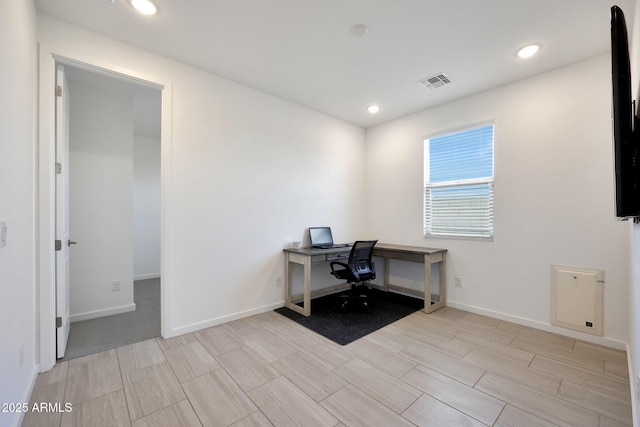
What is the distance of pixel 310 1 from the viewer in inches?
78.1

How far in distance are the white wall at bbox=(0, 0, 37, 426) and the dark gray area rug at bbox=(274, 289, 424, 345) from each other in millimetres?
2173

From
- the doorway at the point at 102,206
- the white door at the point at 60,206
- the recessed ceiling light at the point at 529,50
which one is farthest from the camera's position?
the doorway at the point at 102,206

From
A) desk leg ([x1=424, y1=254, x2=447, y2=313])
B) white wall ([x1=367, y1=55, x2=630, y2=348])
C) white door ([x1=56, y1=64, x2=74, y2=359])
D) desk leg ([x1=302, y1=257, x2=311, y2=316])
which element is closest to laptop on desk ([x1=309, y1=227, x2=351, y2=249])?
desk leg ([x1=302, y1=257, x2=311, y2=316])

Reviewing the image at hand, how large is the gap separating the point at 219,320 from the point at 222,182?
5.06 ft

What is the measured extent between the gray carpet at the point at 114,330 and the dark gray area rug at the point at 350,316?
1.45 metres

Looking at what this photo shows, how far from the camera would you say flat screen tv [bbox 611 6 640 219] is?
117 cm

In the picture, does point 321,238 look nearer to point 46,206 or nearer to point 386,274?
point 386,274

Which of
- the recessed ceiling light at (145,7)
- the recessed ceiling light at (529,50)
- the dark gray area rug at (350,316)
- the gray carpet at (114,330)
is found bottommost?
the dark gray area rug at (350,316)

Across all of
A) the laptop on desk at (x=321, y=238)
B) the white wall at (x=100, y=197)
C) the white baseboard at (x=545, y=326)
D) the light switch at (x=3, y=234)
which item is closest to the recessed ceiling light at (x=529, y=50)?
the white baseboard at (x=545, y=326)

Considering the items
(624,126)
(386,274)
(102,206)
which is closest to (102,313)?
(102,206)

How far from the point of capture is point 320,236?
3941mm

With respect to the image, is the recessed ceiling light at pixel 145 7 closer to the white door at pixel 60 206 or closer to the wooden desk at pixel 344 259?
the white door at pixel 60 206

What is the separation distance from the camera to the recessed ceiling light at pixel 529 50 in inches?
96.7

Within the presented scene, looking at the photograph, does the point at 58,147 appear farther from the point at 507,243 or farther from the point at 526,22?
the point at 507,243
